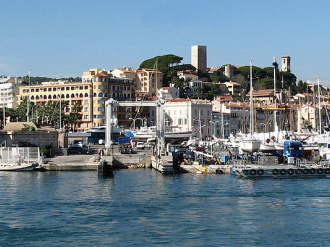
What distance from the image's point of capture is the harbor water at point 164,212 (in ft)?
91.3

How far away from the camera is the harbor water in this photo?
1096 inches

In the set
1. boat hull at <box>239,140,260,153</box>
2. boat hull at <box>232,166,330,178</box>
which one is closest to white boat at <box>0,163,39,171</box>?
boat hull at <box>232,166,330,178</box>

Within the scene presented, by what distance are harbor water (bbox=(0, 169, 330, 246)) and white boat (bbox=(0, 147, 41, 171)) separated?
739 centimetres

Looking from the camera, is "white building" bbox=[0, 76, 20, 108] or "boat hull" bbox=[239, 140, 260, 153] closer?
"boat hull" bbox=[239, 140, 260, 153]

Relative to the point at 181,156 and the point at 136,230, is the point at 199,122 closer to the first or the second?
the point at 181,156

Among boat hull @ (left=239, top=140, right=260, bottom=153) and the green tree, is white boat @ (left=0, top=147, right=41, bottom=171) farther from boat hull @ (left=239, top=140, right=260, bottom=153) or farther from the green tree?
the green tree

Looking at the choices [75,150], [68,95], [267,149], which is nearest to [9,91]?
[68,95]

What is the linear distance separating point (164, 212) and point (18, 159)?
89.5 ft

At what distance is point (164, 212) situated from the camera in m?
33.8

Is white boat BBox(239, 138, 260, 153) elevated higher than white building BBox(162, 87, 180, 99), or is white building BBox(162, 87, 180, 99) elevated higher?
white building BBox(162, 87, 180, 99)

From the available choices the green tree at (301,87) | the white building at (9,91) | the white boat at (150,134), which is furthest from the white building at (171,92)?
the green tree at (301,87)

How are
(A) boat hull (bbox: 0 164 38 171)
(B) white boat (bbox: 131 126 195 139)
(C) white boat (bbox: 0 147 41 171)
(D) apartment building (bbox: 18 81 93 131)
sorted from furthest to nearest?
(D) apartment building (bbox: 18 81 93 131) < (B) white boat (bbox: 131 126 195 139) < (C) white boat (bbox: 0 147 41 171) < (A) boat hull (bbox: 0 164 38 171)

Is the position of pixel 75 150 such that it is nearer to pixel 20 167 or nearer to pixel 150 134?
pixel 20 167

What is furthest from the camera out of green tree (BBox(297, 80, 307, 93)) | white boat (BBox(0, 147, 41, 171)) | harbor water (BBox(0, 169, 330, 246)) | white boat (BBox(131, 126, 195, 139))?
green tree (BBox(297, 80, 307, 93))
